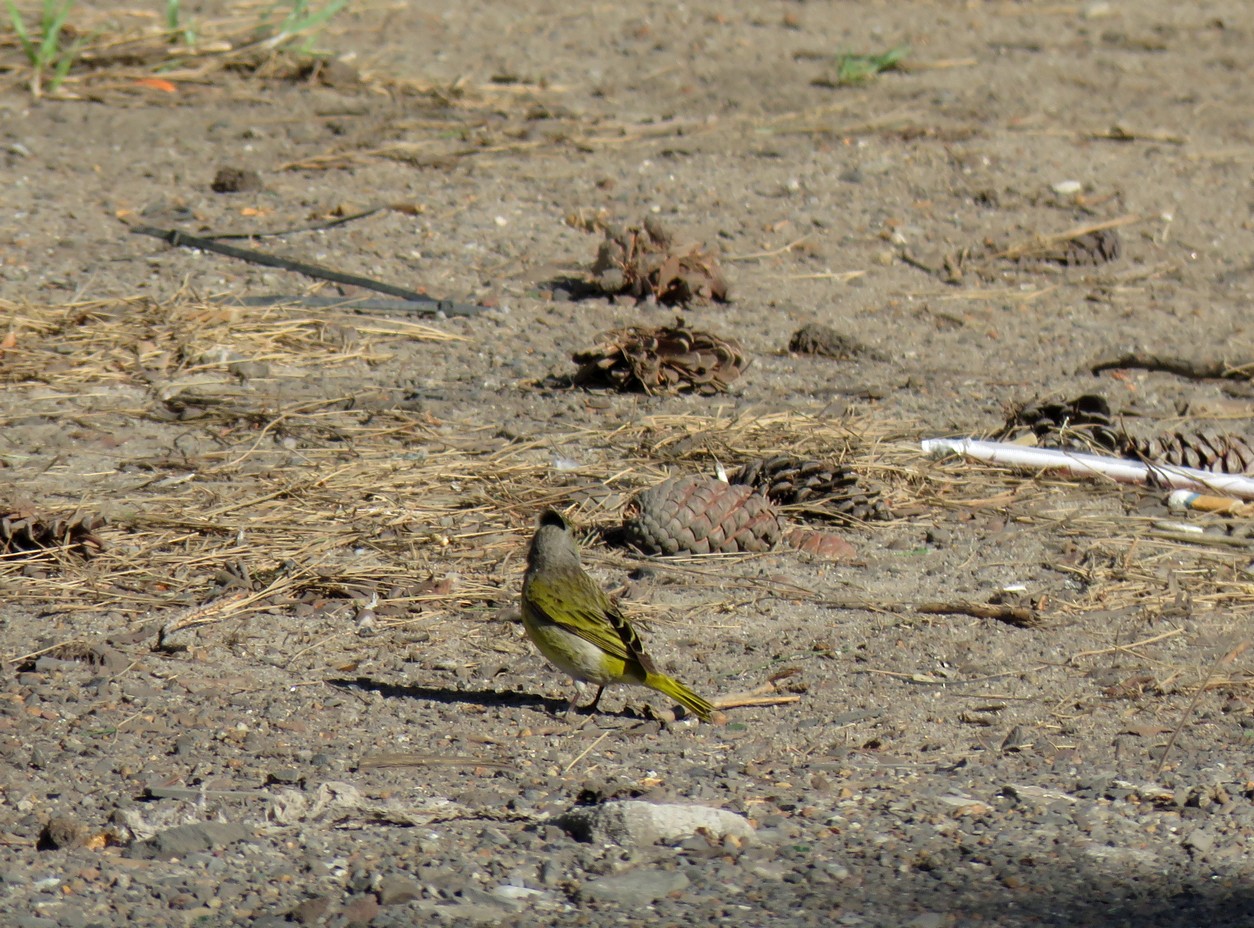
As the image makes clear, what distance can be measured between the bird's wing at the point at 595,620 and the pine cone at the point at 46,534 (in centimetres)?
145

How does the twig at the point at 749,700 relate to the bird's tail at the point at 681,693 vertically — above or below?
below

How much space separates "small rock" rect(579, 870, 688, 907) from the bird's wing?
817 mm

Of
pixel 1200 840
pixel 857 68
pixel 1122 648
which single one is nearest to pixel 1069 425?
pixel 1122 648

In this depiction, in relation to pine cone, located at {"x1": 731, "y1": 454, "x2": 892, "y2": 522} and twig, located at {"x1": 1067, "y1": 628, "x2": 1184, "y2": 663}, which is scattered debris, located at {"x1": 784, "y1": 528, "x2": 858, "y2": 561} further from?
twig, located at {"x1": 1067, "y1": 628, "x2": 1184, "y2": 663}

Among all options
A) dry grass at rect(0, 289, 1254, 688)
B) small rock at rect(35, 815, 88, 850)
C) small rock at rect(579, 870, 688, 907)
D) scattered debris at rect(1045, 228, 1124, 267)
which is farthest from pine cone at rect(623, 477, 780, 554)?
scattered debris at rect(1045, 228, 1124, 267)

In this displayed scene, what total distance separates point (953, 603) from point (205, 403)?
2888mm

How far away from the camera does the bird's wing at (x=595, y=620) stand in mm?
3936

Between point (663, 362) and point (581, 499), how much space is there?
3.84 feet

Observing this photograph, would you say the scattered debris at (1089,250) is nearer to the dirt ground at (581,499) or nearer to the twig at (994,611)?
the dirt ground at (581,499)

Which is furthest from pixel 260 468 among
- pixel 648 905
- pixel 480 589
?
pixel 648 905

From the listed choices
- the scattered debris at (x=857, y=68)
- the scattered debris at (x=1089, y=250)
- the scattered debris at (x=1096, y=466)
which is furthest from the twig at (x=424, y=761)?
the scattered debris at (x=857, y=68)

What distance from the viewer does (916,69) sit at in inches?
435

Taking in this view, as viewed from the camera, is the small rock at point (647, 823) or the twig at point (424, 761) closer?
the small rock at point (647, 823)

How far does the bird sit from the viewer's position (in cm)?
394
